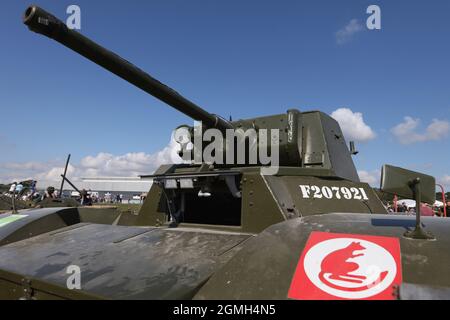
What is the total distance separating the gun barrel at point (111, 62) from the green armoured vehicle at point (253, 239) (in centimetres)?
1

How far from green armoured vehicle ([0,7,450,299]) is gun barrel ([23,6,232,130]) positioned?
13mm

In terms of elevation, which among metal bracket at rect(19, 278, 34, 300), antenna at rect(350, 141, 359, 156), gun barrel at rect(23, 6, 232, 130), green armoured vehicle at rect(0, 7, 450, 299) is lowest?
metal bracket at rect(19, 278, 34, 300)

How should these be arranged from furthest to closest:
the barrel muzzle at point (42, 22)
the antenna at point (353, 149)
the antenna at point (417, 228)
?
1. the antenna at point (353, 149)
2. the barrel muzzle at point (42, 22)
3. the antenna at point (417, 228)

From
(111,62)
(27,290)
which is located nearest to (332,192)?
(111,62)

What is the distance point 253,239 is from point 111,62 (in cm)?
265

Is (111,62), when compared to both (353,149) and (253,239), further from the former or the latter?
(353,149)

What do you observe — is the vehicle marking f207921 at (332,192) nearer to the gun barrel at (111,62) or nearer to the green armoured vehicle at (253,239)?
the green armoured vehicle at (253,239)

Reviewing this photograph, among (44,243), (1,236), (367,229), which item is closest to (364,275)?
(367,229)

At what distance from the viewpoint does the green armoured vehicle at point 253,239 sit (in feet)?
8.95

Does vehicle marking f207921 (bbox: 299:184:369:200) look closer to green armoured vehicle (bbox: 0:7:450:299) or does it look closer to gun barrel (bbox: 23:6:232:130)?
green armoured vehicle (bbox: 0:7:450:299)

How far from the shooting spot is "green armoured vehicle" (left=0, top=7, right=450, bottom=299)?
8.95ft

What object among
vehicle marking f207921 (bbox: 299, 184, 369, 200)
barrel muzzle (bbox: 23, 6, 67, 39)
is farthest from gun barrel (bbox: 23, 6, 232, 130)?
vehicle marking f207921 (bbox: 299, 184, 369, 200)

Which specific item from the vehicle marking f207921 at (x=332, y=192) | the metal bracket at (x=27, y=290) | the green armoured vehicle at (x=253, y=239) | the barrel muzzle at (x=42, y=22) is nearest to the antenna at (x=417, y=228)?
the green armoured vehicle at (x=253, y=239)

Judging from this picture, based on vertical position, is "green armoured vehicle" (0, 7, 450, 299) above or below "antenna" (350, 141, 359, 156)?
below
